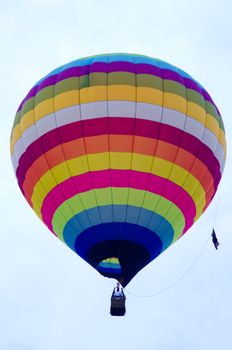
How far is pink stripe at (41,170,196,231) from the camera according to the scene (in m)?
19.7

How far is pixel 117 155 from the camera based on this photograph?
64.4ft

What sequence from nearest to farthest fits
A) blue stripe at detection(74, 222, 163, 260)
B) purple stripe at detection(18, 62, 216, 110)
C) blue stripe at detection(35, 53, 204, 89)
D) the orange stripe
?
the orange stripe
blue stripe at detection(74, 222, 163, 260)
purple stripe at detection(18, 62, 216, 110)
blue stripe at detection(35, 53, 204, 89)

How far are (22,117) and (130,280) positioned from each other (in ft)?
12.2

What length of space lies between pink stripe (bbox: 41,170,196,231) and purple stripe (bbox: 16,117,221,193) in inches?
28.0

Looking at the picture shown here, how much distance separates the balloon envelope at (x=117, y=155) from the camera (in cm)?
1967

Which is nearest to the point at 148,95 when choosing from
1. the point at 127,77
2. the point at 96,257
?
the point at 127,77

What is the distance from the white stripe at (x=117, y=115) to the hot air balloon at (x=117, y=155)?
0.02 meters

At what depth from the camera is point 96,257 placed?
19984mm

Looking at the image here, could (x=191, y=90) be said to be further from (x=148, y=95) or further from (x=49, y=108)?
(x=49, y=108)

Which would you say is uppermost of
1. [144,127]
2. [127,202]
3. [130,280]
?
[144,127]

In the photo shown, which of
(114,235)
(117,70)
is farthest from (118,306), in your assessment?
(117,70)

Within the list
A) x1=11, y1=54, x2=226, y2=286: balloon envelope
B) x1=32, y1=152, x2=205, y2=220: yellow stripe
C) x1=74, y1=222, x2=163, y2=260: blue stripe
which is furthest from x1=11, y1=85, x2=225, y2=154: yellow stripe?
x1=74, y1=222, x2=163, y2=260: blue stripe

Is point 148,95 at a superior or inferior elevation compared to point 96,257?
superior

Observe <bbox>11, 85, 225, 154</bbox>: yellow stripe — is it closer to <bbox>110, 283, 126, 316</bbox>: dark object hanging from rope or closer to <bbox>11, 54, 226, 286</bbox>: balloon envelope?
<bbox>11, 54, 226, 286</bbox>: balloon envelope
